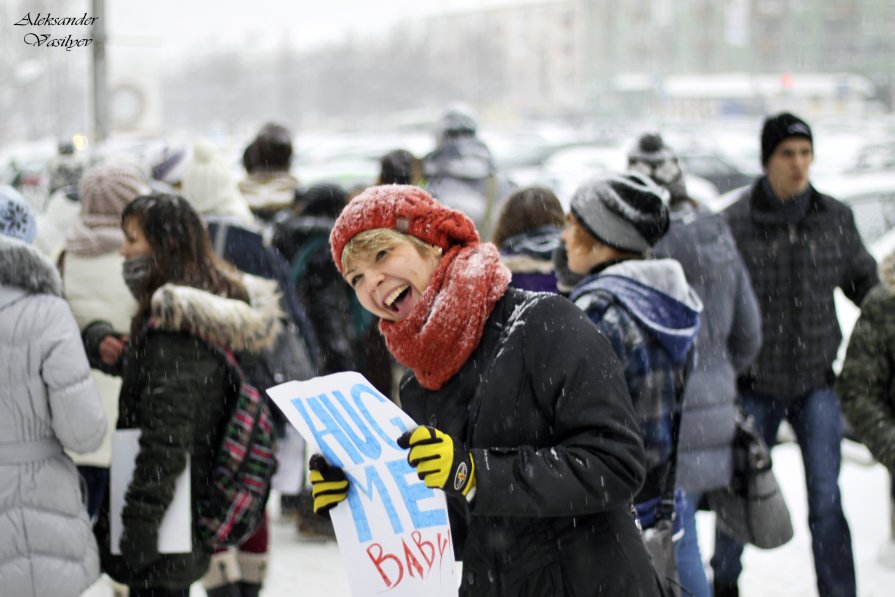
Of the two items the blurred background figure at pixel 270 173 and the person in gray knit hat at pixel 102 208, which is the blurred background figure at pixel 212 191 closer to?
the person in gray knit hat at pixel 102 208

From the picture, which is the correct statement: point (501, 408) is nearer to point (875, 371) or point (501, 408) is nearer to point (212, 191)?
point (875, 371)

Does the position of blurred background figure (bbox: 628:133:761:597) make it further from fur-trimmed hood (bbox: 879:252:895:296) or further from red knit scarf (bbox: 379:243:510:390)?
red knit scarf (bbox: 379:243:510:390)

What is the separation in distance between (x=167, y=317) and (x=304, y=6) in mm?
164417

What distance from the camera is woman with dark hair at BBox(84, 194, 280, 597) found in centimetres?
323

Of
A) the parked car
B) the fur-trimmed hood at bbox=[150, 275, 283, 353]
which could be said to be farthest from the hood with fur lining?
the parked car

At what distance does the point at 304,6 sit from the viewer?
161 m

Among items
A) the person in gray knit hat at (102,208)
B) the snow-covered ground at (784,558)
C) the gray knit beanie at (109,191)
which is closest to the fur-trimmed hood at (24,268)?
the person in gray knit hat at (102,208)

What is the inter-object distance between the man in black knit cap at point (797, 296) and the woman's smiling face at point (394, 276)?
8.46 feet

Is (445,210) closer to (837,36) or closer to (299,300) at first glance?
(299,300)

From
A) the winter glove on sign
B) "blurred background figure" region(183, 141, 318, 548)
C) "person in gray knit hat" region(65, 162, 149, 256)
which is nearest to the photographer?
the winter glove on sign

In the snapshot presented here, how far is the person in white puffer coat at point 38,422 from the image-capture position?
10.3ft

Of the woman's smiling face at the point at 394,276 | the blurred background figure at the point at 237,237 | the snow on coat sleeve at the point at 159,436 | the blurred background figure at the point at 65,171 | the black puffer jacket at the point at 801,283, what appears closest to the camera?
the woman's smiling face at the point at 394,276

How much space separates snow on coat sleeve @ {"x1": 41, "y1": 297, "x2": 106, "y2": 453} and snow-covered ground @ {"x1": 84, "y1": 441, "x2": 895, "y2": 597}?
1.93 metres

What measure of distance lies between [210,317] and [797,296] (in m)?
2.43
